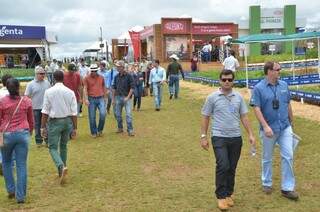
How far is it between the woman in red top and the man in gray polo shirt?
241cm

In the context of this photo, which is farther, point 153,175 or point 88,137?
point 88,137

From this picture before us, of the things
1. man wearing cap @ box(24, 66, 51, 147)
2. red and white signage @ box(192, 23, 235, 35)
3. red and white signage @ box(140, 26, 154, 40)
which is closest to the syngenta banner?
red and white signage @ box(140, 26, 154, 40)

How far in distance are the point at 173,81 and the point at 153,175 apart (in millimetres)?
14261

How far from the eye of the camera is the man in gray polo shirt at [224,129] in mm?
6805

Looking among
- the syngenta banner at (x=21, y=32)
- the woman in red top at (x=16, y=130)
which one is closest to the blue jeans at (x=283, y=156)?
the woman in red top at (x=16, y=130)

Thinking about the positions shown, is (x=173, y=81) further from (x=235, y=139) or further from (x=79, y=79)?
(x=235, y=139)

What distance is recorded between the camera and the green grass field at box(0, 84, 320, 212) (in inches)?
286

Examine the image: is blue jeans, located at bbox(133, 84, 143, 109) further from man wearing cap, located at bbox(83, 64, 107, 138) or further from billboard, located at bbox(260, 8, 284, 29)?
billboard, located at bbox(260, 8, 284, 29)

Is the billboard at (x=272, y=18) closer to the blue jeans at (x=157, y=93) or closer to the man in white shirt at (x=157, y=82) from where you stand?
the man in white shirt at (x=157, y=82)

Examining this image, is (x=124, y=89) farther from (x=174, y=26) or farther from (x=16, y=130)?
(x=174, y=26)

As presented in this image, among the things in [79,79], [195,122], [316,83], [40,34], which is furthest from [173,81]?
[40,34]

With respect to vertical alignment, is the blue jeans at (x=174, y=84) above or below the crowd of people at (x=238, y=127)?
below

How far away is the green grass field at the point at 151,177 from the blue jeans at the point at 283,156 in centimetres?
22

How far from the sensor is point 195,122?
15461 mm
